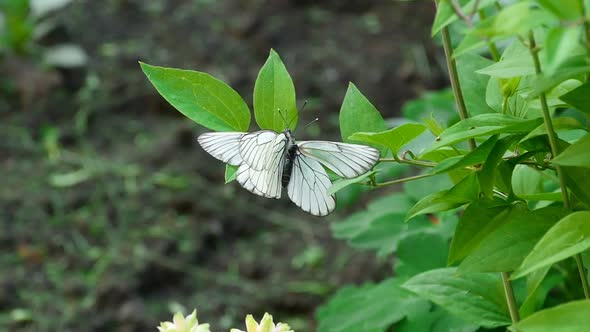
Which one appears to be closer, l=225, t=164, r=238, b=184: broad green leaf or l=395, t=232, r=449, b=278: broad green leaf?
l=225, t=164, r=238, b=184: broad green leaf

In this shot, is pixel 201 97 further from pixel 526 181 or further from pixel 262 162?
pixel 526 181

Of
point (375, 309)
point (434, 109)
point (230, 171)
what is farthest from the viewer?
point (434, 109)

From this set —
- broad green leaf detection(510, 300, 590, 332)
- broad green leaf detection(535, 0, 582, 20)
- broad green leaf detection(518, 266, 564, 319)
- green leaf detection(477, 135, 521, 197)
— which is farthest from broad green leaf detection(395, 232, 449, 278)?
broad green leaf detection(535, 0, 582, 20)

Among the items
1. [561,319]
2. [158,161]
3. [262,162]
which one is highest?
[158,161]

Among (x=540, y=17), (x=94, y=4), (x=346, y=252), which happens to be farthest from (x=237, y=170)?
(x=94, y=4)

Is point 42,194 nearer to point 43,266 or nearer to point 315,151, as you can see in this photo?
point 43,266

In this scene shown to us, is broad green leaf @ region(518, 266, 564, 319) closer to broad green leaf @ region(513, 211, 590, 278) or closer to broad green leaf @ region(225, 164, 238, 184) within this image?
broad green leaf @ region(513, 211, 590, 278)

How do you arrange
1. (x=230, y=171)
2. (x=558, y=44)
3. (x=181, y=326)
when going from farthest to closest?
(x=230, y=171) → (x=181, y=326) → (x=558, y=44)

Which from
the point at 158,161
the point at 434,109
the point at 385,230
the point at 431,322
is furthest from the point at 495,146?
the point at 158,161
